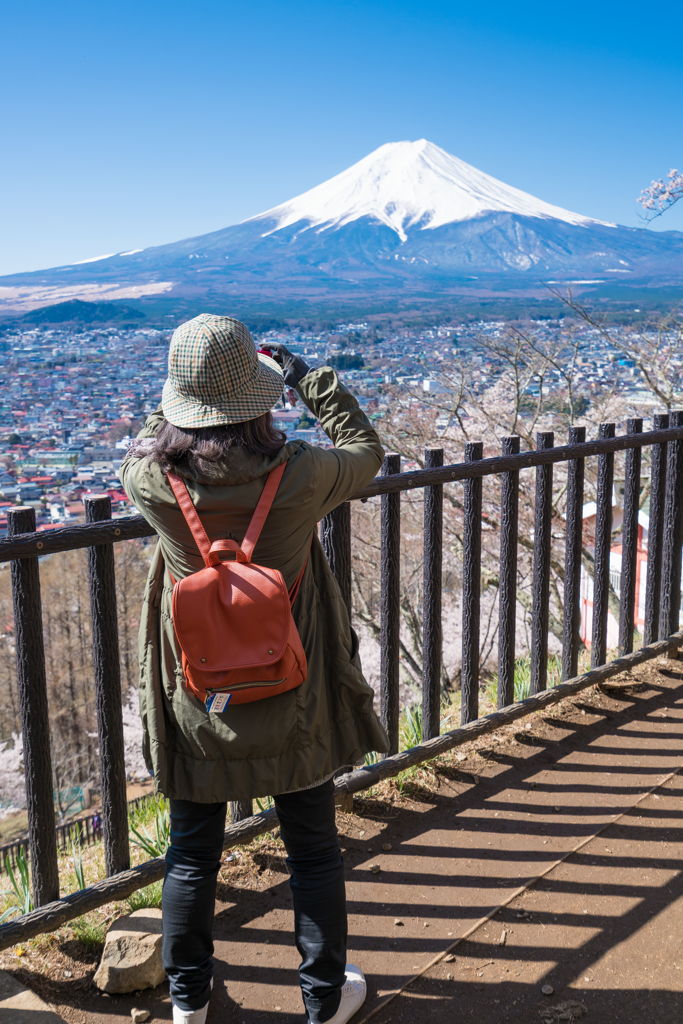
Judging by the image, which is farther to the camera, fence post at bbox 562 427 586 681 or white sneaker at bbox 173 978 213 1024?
fence post at bbox 562 427 586 681

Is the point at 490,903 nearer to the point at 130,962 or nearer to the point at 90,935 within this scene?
the point at 130,962

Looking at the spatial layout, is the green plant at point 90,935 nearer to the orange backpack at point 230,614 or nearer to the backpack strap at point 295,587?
the orange backpack at point 230,614

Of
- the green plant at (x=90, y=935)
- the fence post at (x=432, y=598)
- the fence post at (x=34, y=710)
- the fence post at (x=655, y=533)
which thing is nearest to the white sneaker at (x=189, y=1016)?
the green plant at (x=90, y=935)

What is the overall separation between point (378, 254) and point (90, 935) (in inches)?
3302

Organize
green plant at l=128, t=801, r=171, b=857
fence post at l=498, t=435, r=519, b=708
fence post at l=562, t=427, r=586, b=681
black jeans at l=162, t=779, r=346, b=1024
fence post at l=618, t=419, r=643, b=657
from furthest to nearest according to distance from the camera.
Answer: fence post at l=618, t=419, r=643, b=657
fence post at l=562, t=427, r=586, b=681
fence post at l=498, t=435, r=519, b=708
green plant at l=128, t=801, r=171, b=857
black jeans at l=162, t=779, r=346, b=1024

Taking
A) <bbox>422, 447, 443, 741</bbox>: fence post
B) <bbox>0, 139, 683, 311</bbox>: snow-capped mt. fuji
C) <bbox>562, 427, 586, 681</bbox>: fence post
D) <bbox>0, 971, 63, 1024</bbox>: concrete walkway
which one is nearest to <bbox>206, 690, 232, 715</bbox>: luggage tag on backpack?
<bbox>0, 971, 63, 1024</bbox>: concrete walkway

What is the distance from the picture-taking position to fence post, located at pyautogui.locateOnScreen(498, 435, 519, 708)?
3.08m

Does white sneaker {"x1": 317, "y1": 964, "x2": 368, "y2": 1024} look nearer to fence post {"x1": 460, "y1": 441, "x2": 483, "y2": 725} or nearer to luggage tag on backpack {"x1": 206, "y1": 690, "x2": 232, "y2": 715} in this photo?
luggage tag on backpack {"x1": 206, "y1": 690, "x2": 232, "y2": 715}

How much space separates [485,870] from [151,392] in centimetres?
2137

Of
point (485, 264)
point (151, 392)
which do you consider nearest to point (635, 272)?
point (485, 264)

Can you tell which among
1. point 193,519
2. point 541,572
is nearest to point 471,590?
point 541,572

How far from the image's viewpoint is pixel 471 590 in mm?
3078

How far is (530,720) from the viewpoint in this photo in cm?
344

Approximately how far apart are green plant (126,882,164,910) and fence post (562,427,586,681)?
2042mm
